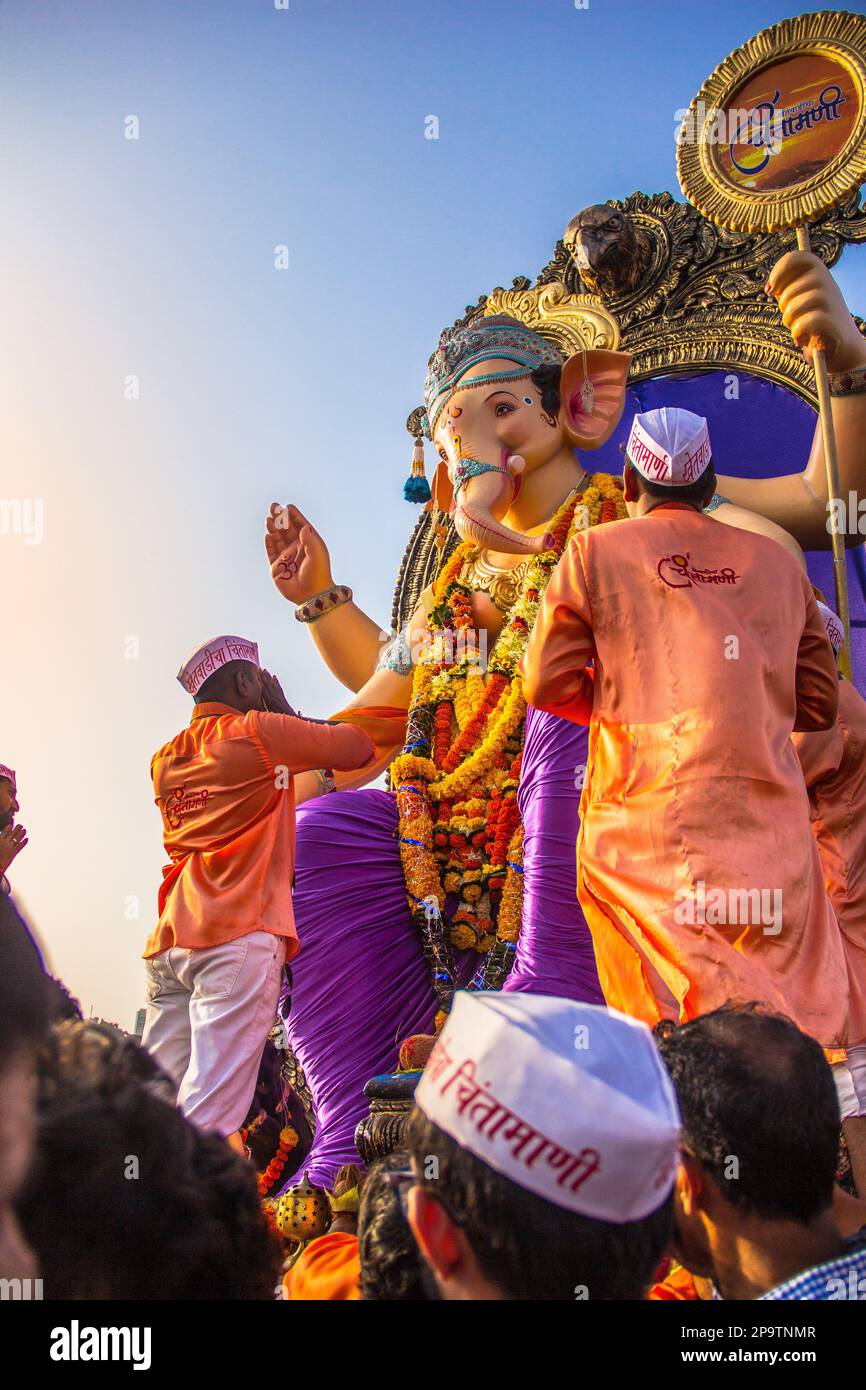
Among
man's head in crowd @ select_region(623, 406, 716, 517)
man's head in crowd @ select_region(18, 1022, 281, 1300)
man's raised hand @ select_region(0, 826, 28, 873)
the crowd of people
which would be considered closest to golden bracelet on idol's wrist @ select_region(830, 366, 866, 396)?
the crowd of people

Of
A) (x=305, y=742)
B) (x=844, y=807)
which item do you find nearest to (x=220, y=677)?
(x=305, y=742)

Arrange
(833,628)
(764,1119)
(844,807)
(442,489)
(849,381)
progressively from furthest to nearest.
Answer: (442,489), (849,381), (833,628), (844,807), (764,1119)

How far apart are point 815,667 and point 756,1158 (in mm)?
1478

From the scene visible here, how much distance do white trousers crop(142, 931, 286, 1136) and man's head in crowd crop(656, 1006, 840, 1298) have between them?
164 centimetres

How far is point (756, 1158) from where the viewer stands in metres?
1.59

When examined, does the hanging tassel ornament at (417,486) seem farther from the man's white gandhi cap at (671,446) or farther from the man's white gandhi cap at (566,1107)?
the man's white gandhi cap at (566,1107)

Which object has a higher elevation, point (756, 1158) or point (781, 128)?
point (781, 128)

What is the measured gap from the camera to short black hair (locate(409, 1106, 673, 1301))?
1.32 m

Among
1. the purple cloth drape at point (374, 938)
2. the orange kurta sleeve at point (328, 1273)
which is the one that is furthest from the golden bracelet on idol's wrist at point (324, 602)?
the orange kurta sleeve at point (328, 1273)

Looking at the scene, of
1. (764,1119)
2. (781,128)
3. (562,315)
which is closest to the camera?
(764,1119)

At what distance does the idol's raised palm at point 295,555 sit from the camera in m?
4.72

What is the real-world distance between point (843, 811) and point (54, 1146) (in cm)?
242

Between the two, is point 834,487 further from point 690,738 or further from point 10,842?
point 10,842
